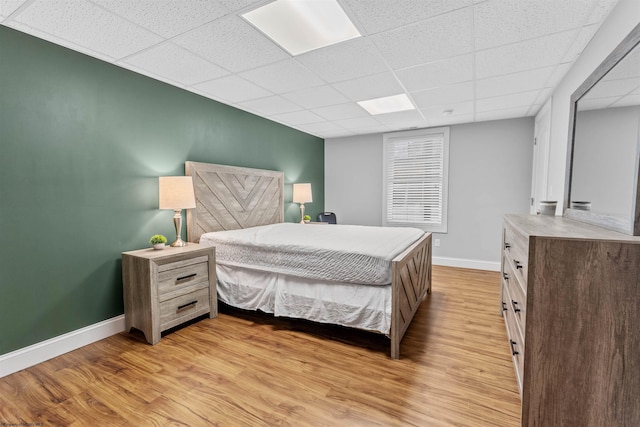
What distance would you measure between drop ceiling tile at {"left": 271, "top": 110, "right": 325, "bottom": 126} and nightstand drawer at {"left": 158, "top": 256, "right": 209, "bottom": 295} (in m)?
2.36

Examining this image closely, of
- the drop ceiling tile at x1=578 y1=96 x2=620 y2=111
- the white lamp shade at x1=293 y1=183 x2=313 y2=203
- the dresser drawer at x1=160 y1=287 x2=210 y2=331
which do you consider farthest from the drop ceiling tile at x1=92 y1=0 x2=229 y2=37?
the white lamp shade at x1=293 y1=183 x2=313 y2=203

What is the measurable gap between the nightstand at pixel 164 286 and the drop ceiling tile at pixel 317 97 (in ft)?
6.50

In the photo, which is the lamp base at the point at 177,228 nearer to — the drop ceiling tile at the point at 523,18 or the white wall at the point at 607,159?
the drop ceiling tile at the point at 523,18

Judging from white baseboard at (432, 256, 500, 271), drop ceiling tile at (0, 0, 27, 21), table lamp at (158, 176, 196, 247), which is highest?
drop ceiling tile at (0, 0, 27, 21)

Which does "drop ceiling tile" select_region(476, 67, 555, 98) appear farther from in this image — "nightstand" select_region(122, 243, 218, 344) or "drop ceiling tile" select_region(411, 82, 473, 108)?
"nightstand" select_region(122, 243, 218, 344)

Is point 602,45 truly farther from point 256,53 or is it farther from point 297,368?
point 297,368

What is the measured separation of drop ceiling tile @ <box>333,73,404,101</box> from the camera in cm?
279

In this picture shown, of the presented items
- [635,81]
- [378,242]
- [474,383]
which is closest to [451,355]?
[474,383]

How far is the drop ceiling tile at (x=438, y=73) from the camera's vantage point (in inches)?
96.6

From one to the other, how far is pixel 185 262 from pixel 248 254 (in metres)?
0.58

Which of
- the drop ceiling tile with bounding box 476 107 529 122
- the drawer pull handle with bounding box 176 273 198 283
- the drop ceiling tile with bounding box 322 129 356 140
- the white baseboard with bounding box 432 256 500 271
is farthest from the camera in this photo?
the drop ceiling tile with bounding box 322 129 356 140

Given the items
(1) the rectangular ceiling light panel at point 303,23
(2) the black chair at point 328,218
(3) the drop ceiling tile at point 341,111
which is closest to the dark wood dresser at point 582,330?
(1) the rectangular ceiling light panel at point 303,23

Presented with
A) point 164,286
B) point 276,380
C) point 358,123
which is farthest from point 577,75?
point 164,286

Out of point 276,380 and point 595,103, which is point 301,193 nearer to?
point 276,380
